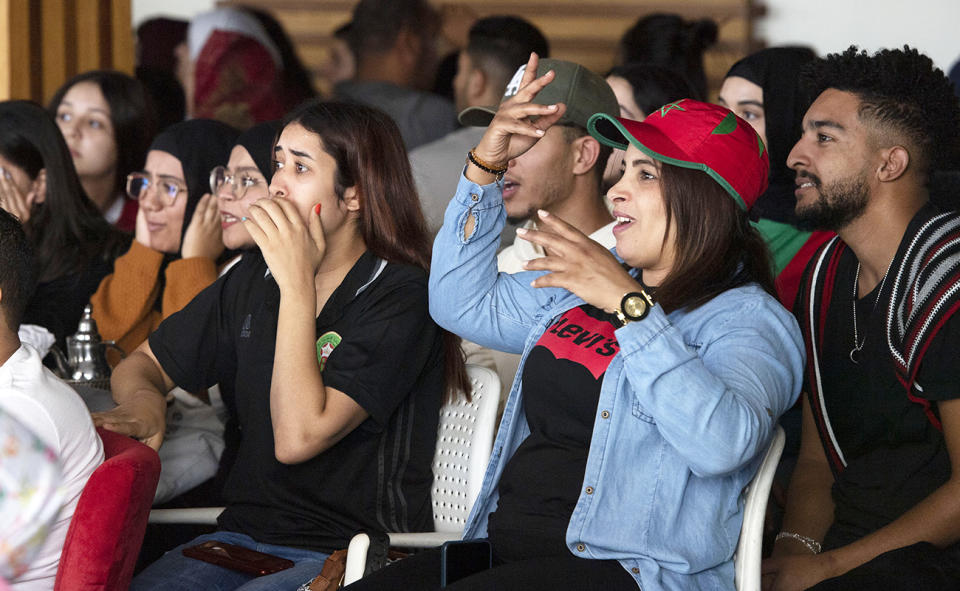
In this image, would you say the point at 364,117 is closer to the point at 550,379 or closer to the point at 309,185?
the point at 309,185

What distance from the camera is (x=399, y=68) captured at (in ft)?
15.0

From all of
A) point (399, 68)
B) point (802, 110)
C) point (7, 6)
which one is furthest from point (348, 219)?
point (399, 68)

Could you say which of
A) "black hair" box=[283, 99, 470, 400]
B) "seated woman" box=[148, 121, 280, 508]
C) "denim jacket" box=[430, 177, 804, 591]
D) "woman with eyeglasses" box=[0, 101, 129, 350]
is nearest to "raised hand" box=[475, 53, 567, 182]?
"black hair" box=[283, 99, 470, 400]

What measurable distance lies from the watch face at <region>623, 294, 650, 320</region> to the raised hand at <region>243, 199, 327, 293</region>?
2.29ft

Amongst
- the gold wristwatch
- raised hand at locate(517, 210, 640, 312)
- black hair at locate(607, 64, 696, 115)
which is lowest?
the gold wristwatch

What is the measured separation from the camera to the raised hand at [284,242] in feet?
6.85

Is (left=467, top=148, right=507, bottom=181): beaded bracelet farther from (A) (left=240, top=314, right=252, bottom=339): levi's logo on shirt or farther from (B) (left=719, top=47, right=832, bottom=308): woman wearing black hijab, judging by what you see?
(B) (left=719, top=47, right=832, bottom=308): woman wearing black hijab

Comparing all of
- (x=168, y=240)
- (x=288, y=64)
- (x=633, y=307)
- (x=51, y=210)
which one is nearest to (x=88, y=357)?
(x=168, y=240)

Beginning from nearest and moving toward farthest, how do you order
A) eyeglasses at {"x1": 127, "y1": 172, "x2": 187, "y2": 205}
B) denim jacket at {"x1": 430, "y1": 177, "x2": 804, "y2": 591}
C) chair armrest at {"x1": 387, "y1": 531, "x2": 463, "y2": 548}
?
denim jacket at {"x1": 430, "y1": 177, "x2": 804, "y2": 591} < chair armrest at {"x1": 387, "y1": 531, "x2": 463, "y2": 548} < eyeglasses at {"x1": 127, "y1": 172, "x2": 187, "y2": 205}

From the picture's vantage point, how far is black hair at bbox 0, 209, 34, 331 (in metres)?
1.86

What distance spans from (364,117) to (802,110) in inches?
51.4

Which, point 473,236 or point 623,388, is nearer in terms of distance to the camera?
point 623,388

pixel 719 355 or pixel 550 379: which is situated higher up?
pixel 719 355

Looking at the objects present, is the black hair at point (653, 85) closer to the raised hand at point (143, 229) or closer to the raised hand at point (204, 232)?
the raised hand at point (204, 232)
